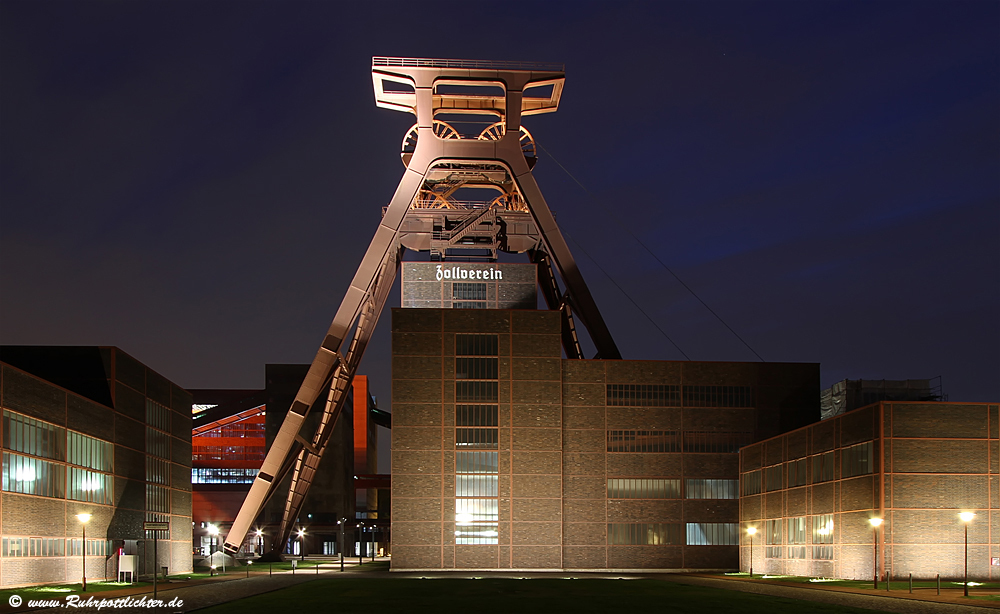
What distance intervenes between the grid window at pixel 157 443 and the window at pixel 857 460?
113ft

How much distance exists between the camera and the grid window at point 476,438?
6184 cm

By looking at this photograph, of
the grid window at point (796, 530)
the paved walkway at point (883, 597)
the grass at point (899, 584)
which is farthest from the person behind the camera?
the grid window at point (796, 530)

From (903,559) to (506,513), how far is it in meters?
26.2

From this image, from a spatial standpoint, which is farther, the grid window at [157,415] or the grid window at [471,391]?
the grid window at [471,391]

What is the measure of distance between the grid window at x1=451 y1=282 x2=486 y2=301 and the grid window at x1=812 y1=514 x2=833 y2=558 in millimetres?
29807

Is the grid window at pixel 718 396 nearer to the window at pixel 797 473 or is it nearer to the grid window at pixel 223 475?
the window at pixel 797 473

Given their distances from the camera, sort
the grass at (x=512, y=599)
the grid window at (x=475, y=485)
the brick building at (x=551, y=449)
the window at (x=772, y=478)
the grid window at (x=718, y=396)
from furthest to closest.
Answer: the grid window at (x=718, y=396), the grid window at (x=475, y=485), the brick building at (x=551, y=449), the window at (x=772, y=478), the grass at (x=512, y=599)

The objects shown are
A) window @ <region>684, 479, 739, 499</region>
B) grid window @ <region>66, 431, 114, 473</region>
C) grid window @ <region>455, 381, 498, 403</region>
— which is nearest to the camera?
grid window @ <region>66, 431, 114, 473</region>

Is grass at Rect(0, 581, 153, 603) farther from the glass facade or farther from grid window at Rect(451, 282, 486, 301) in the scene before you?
grid window at Rect(451, 282, 486, 301)

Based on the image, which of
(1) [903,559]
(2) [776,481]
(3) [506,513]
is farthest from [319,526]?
(1) [903,559]

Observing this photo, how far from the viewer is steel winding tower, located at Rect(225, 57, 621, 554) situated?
64000 mm

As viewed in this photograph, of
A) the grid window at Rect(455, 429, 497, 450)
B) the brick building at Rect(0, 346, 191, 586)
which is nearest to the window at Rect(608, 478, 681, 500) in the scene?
the grid window at Rect(455, 429, 497, 450)

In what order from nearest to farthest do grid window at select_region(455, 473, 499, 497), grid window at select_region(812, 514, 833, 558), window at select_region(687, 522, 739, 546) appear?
grid window at select_region(812, 514, 833, 558), grid window at select_region(455, 473, 499, 497), window at select_region(687, 522, 739, 546)

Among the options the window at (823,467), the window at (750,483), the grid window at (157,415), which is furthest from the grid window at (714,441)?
the grid window at (157,415)
